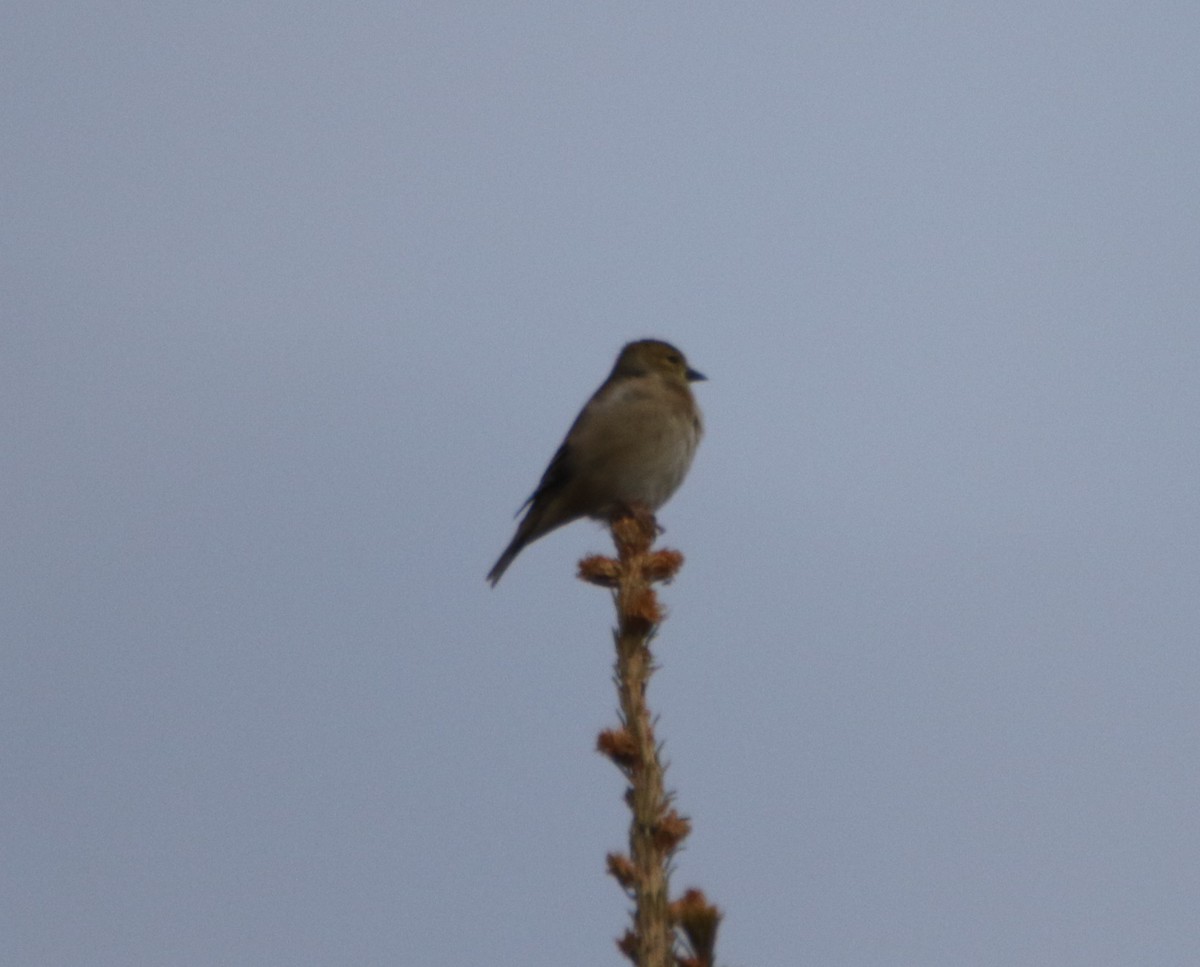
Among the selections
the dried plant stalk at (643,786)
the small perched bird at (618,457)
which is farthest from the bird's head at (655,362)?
the dried plant stalk at (643,786)

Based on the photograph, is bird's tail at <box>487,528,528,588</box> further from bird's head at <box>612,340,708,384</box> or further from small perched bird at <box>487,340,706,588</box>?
bird's head at <box>612,340,708,384</box>

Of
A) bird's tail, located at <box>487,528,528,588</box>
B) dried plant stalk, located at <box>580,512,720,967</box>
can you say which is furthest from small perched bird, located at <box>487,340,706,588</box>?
dried plant stalk, located at <box>580,512,720,967</box>

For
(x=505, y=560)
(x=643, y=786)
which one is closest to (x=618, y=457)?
(x=505, y=560)

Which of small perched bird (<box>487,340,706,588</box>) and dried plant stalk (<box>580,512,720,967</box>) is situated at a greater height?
small perched bird (<box>487,340,706,588</box>)

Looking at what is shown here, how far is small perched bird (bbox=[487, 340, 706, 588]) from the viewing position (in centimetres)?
905

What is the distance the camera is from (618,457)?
9055mm

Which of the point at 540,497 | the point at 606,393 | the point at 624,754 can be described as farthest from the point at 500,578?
the point at 624,754

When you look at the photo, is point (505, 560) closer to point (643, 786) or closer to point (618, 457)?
point (618, 457)

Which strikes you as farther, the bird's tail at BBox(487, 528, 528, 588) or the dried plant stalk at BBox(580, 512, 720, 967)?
the bird's tail at BBox(487, 528, 528, 588)

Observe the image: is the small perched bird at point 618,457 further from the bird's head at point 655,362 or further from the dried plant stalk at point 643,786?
the dried plant stalk at point 643,786

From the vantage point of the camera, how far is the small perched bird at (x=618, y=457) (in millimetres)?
9055

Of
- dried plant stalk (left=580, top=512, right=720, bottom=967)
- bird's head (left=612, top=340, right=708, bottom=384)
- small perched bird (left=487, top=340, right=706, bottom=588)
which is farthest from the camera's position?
bird's head (left=612, top=340, right=708, bottom=384)

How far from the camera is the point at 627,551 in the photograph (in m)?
4.45

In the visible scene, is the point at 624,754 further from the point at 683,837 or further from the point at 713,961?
the point at 713,961
